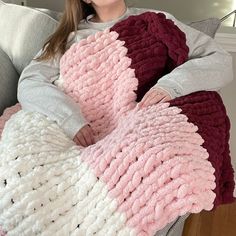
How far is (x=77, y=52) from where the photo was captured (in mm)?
1366

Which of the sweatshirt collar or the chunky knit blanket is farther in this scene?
the sweatshirt collar

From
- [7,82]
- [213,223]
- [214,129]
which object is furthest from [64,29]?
[213,223]

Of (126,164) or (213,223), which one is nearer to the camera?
(126,164)

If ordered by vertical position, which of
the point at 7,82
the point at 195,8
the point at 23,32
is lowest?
the point at 195,8

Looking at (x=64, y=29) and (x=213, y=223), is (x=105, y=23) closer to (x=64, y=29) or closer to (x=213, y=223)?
(x=64, y=29)

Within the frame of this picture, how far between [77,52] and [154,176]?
1.82 ft

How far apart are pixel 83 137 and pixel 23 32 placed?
551 mm

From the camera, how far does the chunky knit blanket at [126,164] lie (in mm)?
948

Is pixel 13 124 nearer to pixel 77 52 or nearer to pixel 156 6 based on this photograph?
pixel 77 52

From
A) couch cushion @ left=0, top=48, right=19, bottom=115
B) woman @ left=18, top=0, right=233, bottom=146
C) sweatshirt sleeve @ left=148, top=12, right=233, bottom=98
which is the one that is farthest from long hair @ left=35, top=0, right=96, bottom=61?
sweatshirt sleeve @ left=148, top=12, right=233, bottom=98

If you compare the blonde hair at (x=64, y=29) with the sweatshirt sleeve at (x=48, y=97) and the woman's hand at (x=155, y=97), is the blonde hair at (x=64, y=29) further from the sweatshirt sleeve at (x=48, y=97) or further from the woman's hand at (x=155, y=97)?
the woman's hand at (x=155, y=97)

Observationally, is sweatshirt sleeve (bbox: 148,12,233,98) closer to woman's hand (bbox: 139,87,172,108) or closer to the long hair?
woman's hand (bbox: 139,87,172,108)

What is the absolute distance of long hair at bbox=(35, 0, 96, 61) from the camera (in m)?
1.44

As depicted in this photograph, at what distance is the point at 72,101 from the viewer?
133 cm
